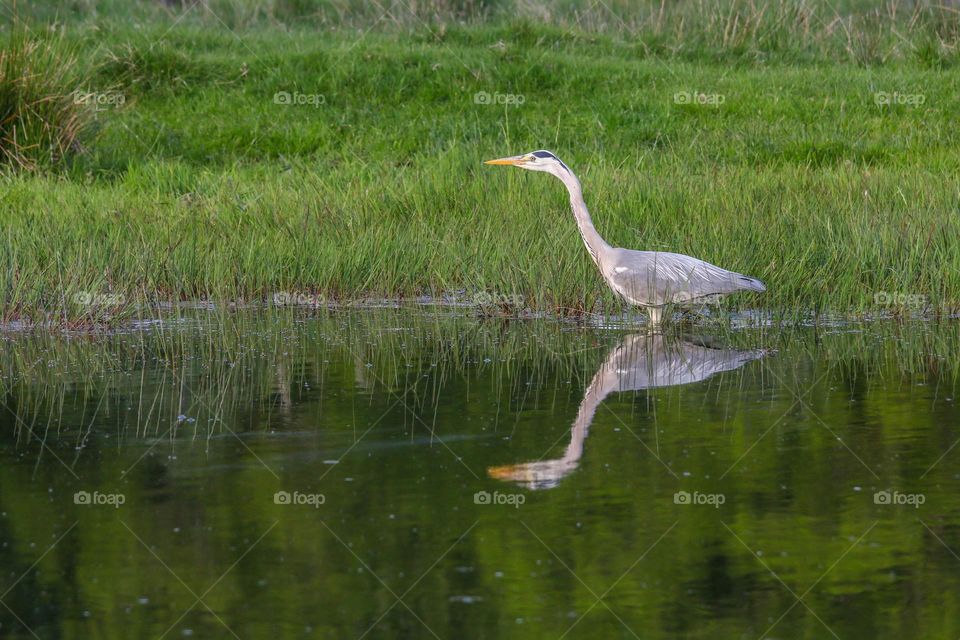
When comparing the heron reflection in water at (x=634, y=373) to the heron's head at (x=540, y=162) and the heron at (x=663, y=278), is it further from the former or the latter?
the heron's head at (x=540, y=162)

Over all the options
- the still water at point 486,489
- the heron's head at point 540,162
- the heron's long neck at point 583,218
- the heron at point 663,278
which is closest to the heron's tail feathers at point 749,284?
the heron at point 663,278

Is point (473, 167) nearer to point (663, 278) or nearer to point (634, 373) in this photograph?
point (663, 278)

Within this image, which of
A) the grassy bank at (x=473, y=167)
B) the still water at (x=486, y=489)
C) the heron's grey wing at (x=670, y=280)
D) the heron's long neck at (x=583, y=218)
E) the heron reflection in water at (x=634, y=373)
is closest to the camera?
the still water at (x=486, y=489)

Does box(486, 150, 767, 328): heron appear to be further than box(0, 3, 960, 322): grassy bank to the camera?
No

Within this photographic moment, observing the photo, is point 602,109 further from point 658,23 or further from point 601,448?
point 601,448

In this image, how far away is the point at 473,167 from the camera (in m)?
13.9

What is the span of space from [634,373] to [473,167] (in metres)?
6.23

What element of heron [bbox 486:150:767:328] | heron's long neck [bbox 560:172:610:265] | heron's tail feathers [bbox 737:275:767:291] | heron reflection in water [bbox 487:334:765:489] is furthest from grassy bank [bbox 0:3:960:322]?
heron reflection in water [bbox 487:334:765:489]

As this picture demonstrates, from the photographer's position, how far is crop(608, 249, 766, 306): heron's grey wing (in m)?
9.02

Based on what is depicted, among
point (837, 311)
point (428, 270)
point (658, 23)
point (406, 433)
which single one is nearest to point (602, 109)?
point (658, 23)

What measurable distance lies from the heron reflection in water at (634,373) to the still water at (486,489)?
0.02 metres

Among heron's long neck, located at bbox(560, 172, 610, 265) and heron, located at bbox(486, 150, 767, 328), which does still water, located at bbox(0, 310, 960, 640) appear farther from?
heron's long neck, located at bbox(560, 172, 610, 265)

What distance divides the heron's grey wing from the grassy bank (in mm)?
760

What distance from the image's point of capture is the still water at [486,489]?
4.51 meters
